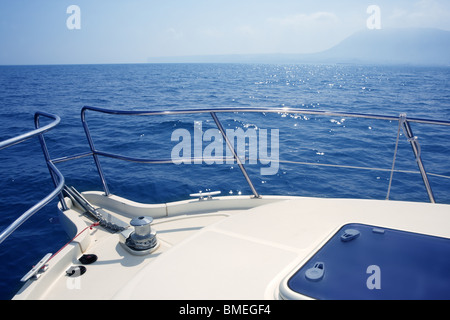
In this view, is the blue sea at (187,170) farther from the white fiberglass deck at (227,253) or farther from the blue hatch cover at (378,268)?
the blue hatch cover at (378,268)

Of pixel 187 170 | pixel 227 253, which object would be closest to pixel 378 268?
pixel 227 253

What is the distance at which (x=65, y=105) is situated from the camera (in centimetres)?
1475

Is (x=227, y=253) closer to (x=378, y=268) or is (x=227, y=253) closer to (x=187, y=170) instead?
(x=378, y=268)

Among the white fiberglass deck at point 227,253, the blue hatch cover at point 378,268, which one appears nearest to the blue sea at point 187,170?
the white fiberglass deck at point 227,253

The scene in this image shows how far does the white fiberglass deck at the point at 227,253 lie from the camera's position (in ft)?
3.44

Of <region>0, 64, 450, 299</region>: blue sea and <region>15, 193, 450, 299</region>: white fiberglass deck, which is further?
<region>0, 64, 450, 299</region>: blue sea

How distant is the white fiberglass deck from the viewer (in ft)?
3.44

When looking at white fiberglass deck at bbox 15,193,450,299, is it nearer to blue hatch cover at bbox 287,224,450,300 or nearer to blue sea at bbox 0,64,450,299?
blue hatch cover at bbox 287,224,450,300

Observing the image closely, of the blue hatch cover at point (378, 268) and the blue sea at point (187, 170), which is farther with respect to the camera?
the blue sea at point (187, 170)

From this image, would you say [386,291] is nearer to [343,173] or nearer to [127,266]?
[127,266]

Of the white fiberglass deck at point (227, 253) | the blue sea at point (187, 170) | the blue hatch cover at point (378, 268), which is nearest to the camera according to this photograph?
the blue hatch cover at point (378, 268)

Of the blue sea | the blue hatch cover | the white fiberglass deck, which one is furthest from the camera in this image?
the blue sea

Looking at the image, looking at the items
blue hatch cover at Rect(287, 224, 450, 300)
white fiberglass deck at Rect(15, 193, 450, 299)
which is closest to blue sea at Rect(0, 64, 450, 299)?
white fiberglass deck at Rect(15, 193, 450, 299)
